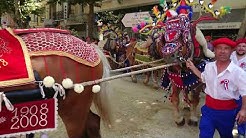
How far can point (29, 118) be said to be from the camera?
2.97m

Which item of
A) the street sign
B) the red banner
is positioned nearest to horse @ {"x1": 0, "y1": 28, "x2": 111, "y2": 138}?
the red banner

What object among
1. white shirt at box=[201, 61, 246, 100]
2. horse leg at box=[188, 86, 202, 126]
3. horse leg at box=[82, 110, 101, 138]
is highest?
white shirt at box=[201, 61, 246, 100]

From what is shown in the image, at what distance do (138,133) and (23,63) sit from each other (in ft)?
8.58

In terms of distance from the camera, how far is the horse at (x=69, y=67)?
3079 millimetres

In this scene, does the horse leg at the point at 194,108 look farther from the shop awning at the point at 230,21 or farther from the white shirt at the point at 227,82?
the shop awning at the point at 230,21

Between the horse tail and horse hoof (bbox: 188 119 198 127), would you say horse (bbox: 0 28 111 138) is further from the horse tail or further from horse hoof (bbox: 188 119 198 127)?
horse hoof (bbox: 188 119 198 127)

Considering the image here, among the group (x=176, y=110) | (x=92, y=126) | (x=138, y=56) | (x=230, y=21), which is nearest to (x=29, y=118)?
(x=92, y=126)

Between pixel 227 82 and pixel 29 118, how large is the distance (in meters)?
1.84

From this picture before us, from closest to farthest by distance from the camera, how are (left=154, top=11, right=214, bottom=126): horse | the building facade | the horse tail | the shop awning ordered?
the horse tail < (left=154, top=11, right=214, bottom=126): horse < the shop awning < the building facade

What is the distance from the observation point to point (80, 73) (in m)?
3.31

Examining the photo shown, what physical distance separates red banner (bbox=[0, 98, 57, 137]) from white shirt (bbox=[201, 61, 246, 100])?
1529 mm

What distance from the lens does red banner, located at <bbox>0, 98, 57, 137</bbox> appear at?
2877 millimetres

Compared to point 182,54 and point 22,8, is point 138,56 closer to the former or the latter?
point 182,54

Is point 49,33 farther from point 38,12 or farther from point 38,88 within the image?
point 38,12
